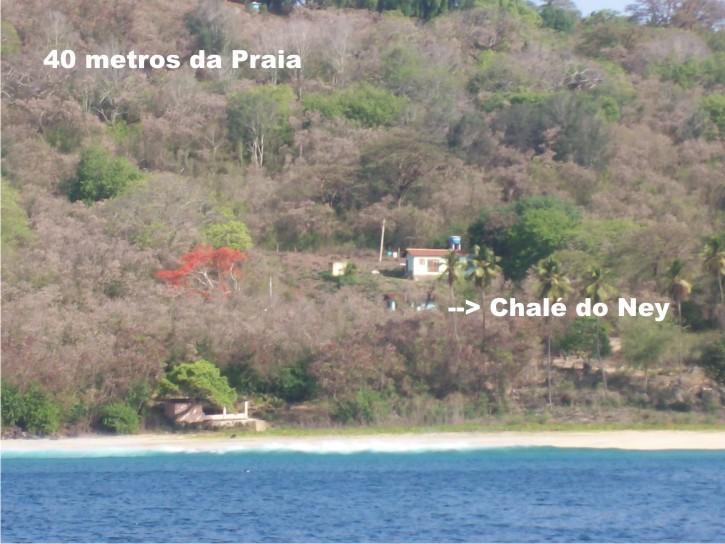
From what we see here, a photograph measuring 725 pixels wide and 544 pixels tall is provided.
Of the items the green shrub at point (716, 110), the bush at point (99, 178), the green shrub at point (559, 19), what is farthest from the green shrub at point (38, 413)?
the green shrub at point (559, 19)

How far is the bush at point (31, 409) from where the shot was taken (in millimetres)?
55928

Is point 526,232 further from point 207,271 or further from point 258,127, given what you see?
point 258,127

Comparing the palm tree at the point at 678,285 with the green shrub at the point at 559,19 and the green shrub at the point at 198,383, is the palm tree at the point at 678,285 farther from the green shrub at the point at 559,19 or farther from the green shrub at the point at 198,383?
the green shrub at the point at 559,19

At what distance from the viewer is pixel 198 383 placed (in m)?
57.7

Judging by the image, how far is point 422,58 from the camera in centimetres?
10944

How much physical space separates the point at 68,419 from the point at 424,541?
79.1 ft

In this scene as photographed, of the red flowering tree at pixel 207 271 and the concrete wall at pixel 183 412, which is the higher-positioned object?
the red flowering tree at pixel 207 271

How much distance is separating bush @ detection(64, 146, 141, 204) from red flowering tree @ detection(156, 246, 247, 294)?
12221 mm

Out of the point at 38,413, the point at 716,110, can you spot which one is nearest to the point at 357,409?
the point at 38,413

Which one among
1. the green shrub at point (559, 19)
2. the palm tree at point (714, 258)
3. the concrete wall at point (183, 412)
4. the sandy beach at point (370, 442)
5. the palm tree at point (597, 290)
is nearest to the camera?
the sandy beach at point (370, 442)

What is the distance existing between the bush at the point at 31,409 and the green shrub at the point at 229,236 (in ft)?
63.3

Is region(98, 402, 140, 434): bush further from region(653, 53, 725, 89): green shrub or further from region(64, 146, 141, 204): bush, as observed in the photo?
region(653, 53, 725, 89): green shrub

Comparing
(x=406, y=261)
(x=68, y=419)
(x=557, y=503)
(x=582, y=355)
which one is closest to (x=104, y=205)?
(x=406, y=261)

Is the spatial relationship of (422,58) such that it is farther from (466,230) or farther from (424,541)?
(424,541)
